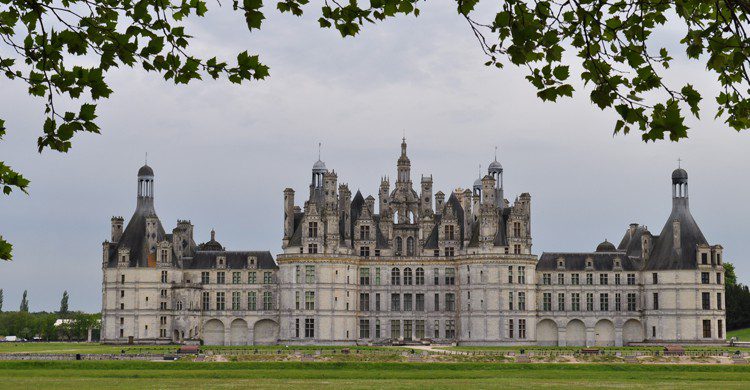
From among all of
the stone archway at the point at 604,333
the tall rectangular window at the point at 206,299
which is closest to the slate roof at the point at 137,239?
the tall rectangular window at the point at 206,299

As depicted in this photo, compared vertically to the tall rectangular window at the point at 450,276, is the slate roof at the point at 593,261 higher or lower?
higher

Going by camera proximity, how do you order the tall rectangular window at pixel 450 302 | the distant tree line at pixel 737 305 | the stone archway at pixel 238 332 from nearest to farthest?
1. the stone archway at pixel 238 332
2. the tall rectangular window at pixel 450 302
3. the distant tree line at pixel 737 305

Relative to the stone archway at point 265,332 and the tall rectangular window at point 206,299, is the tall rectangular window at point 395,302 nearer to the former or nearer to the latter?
the stone archway at point 265,332

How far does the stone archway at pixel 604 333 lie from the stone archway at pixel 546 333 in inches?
130

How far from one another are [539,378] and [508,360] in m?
12.2

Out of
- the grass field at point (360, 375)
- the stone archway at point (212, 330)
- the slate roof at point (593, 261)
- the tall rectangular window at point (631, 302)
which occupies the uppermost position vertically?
the slate roof at point (593, 261)

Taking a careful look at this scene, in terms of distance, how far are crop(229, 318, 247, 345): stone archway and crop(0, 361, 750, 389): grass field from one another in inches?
1304

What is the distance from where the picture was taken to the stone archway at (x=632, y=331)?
92.2 metres

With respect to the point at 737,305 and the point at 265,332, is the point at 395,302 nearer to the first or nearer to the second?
the point at 265,332

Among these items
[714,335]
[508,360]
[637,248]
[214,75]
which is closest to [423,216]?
[637,248]

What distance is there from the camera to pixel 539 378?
51438mm

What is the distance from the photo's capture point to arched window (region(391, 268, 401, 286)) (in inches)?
3679

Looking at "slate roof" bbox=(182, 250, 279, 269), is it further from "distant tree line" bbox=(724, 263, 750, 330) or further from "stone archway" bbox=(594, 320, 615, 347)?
"distant tree line" bbox=(724, 263, 750, 330)

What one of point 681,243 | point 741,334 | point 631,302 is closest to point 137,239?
point 631,302
